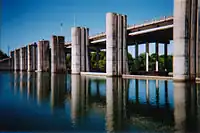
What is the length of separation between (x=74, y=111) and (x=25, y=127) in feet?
11.6

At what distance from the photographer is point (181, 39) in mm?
30234

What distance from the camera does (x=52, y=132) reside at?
930 centimetres

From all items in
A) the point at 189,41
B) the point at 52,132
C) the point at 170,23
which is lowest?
the point at 52,132

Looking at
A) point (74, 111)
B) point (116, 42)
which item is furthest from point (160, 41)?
point (74, 111)

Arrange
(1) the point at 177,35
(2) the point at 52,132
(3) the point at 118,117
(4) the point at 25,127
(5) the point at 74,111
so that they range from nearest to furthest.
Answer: (2) the point at 52,132, (4) the point at 25,127, (3) the point at 118,117, (5) the point at 74,111, (1) the point at 177,35

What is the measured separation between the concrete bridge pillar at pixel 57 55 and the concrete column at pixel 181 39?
4201 centimetres

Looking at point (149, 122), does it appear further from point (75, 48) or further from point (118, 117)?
point (75, 48)

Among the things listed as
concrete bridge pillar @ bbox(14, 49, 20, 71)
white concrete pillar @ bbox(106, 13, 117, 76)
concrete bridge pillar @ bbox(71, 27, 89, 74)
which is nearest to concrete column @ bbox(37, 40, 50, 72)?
concrete bridge pillar @ bbox(14, 49, 20, 71)

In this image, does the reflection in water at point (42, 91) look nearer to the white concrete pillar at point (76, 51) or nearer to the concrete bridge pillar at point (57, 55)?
the white concrete pillar at point (76, 51)

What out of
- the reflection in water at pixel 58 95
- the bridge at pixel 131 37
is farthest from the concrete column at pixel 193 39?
the reflection in water at pixel 58 95

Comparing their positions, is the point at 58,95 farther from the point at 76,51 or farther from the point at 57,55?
the point at 57,55

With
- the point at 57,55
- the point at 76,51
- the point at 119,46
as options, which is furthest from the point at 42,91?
the point at 57,55

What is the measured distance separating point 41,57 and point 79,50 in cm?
2590

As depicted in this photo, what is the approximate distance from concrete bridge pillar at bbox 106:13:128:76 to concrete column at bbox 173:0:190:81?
1368 centimetres
